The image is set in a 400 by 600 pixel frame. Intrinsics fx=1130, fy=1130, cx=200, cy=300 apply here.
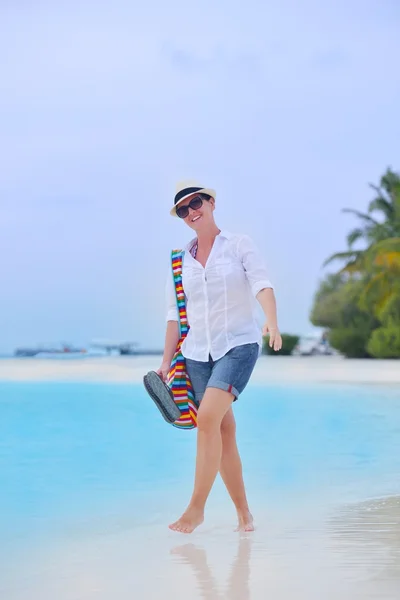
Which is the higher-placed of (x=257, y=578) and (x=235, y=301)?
(x=235, y=301)

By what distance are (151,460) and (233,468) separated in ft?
17.0

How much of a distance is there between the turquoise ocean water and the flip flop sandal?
112 centimetres

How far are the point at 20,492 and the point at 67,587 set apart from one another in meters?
4.10

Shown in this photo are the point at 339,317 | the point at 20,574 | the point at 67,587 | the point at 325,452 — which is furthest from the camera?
the point at 339,317

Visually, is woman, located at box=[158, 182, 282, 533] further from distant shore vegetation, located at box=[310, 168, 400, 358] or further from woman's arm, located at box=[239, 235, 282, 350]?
distant shore vegetation, located at box=[310, 168, 400, 358]

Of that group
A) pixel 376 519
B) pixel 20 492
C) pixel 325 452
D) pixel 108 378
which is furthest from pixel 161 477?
pixel 108 378

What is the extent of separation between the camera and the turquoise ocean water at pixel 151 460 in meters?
7.62

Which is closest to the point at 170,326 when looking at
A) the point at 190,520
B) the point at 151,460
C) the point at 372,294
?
the point at 190,520

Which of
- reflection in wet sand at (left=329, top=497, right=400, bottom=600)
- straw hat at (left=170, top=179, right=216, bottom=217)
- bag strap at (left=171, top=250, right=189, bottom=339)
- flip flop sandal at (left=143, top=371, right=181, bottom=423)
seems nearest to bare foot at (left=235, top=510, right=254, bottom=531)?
reflection in wet sand at (left=329, top=497, right=400, bottom=600)

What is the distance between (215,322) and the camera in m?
5.77

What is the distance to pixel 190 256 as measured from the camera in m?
5.97

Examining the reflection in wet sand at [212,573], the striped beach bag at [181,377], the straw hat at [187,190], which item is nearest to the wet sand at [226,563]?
the reflection in wet sand at [212,573]

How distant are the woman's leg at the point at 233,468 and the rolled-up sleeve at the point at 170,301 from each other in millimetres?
588

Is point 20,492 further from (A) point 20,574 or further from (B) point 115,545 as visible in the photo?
(A) point 20,574
